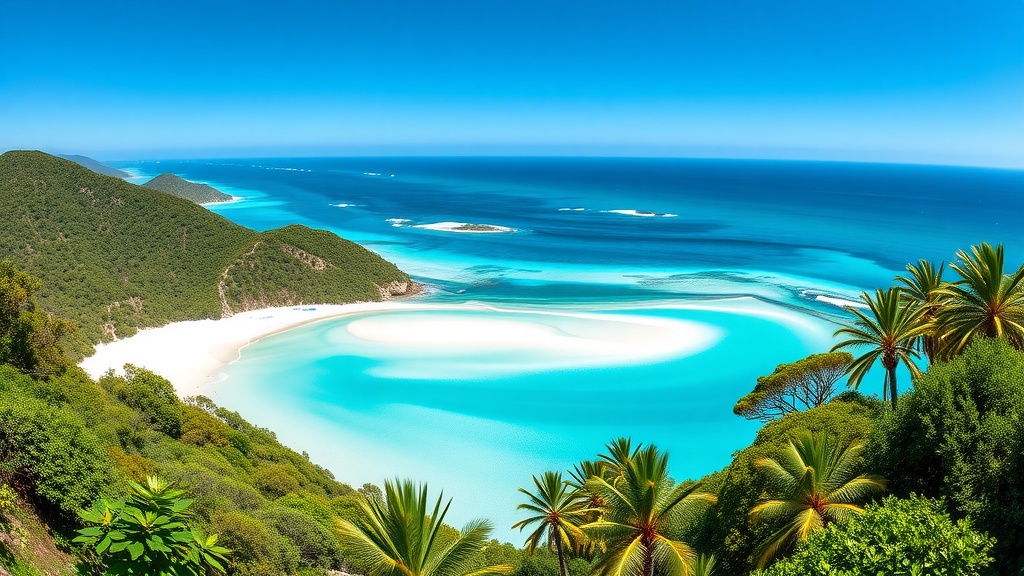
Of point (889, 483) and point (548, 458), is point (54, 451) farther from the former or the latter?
point (548, 458)

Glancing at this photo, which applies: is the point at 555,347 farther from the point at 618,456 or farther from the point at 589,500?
the point at 618,456

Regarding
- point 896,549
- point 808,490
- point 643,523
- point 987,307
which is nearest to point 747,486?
point 808,490

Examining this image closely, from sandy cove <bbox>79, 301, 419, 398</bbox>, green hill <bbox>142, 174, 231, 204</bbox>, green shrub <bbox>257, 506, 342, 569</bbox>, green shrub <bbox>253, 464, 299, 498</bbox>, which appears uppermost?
green hill <bbox>142, 174, 231, 204</bbox>

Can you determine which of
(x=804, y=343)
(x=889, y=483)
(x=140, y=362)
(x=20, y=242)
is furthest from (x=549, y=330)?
(x=20, y=242)

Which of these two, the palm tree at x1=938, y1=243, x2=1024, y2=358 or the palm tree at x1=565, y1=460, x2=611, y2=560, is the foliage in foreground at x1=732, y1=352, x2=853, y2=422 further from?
the palm tree at x1=565, y1=460, x2=611, y2=560

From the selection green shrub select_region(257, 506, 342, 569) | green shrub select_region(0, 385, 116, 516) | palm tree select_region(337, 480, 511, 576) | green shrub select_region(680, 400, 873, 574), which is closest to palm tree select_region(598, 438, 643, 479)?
green shrub select_region(680, 400, 873, 574)

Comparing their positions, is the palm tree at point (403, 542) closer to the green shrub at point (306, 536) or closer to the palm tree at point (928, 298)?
the green shrub at point (306, 536)
